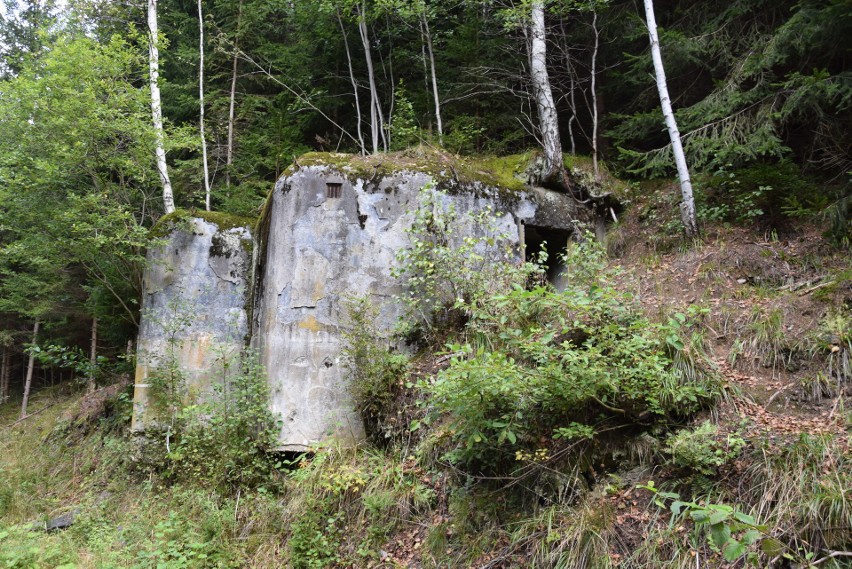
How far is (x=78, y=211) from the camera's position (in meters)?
7.31

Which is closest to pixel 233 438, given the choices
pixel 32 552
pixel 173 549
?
pixel 173 549

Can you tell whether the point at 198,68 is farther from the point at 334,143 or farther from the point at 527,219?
the point at 527,219

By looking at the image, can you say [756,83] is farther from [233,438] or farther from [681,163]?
[233,438]

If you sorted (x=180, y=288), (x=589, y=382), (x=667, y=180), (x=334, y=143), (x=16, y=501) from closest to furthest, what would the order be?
(x=589, y=382)
(x=16, y=501)
(x=180, y=288)
(x=667, y=180)
(x=334, y=143)

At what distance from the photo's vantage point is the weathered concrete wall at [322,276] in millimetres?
5934

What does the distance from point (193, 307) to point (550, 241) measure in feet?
17.1

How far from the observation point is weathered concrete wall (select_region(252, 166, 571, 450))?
5.93m

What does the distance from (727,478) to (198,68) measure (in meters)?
14.0

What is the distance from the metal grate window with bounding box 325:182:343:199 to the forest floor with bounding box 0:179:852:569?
7.81 ft

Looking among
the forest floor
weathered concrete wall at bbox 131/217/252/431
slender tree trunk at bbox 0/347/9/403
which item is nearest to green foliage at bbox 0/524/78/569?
the forest floor

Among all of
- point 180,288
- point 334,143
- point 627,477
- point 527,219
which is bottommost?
point 627,477

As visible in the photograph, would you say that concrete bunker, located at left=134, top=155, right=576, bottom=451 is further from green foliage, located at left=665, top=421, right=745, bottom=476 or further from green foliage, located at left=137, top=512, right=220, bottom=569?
green foliage, located at left=665, top=421, right=745, bottom=476

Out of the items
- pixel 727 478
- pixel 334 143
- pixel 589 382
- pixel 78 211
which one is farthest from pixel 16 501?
pixel 334 143

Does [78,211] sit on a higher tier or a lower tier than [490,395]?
higher
